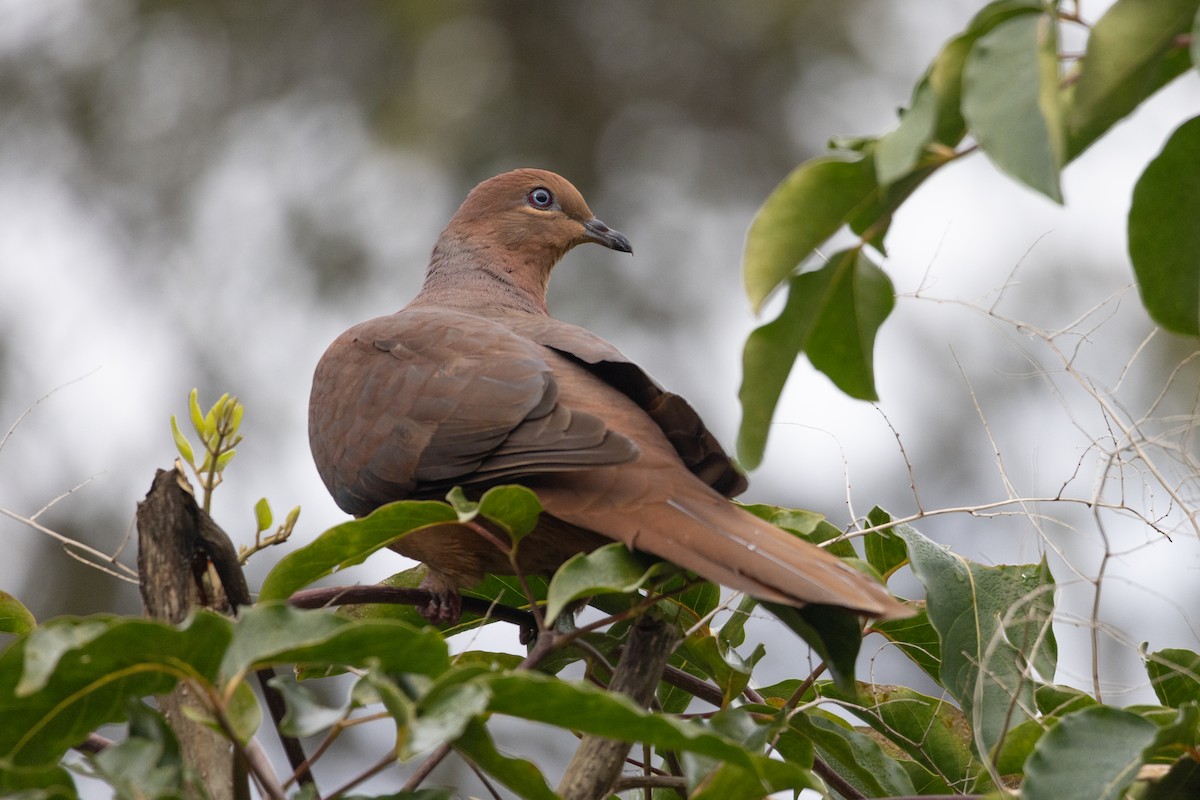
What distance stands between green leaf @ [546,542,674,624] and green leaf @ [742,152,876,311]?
413mm

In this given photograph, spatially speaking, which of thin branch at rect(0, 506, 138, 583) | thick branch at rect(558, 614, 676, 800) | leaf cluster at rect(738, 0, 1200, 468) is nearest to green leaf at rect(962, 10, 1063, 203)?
leaf cluster at rect(738, 0, 1200, 468)

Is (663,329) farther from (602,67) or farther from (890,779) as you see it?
(890,779)

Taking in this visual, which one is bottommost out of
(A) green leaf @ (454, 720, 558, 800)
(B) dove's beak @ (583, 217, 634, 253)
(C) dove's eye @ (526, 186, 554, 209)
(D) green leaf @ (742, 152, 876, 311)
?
(A) green leaf @ (454, 720, 558, 800)

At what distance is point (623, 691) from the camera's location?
6.04ft

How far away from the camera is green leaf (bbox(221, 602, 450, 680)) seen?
1382 mm

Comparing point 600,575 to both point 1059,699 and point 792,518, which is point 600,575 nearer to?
point 792,518

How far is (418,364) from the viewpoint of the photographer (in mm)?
3061

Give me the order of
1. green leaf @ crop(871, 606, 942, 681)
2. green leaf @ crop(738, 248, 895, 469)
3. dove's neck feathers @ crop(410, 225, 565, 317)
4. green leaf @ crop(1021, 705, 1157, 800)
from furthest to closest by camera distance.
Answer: dove's neck feathers @ crop(410, 225, 565, 317), green leaf @ crop(871, 606, 942, 681), green leaf @ crop(738, 248, 895, 469), green leaf @ crop(1021, 705, 1157, 800)

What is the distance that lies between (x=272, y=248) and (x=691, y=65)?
340 cm

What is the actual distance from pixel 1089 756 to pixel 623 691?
0.60 meters

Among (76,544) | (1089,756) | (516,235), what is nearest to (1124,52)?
(1089,756)

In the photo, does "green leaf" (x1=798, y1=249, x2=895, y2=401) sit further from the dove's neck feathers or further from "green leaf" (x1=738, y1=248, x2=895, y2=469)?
the dove's neck feathers

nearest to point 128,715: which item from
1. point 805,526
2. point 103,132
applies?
point 805,526

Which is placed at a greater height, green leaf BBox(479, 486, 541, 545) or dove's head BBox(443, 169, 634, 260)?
dove's head BBox(443, 169, 634, 260)
